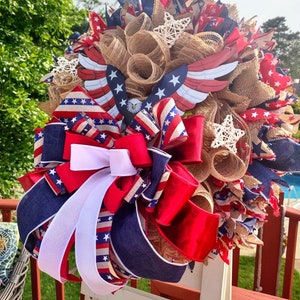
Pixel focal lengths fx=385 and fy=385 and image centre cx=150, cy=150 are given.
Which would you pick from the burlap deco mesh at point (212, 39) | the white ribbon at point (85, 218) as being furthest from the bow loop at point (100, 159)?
the burlap deco mesh at point (212, 39)

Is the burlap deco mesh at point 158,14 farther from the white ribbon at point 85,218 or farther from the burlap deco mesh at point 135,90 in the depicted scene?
the white ribbon at point 85,218

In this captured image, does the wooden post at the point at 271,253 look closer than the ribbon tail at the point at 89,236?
No

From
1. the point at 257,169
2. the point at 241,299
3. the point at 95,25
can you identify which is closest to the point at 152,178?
the point at 257,169

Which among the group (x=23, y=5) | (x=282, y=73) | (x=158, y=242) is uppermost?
(x=23, y=5)

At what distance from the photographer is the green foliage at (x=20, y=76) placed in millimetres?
2539

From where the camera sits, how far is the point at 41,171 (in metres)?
0.63

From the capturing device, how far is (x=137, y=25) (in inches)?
25.2

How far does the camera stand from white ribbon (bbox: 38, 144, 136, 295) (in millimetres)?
537

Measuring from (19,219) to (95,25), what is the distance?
1.25 ft

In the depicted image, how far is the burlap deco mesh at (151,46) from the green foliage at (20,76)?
2.04 m

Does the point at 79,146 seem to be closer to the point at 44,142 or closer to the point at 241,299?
the point at 44,142

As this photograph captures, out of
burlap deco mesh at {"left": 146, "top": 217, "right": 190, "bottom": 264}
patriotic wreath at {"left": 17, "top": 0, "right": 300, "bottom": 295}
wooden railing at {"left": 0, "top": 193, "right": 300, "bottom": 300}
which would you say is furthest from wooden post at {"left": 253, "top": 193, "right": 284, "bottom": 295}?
burlap deco mesh at {"left": 146, "top": 217, "right": 190, "bottom": 264}

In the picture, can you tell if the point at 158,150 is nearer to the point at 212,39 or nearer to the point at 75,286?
the point at 212,39

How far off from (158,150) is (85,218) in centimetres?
14
